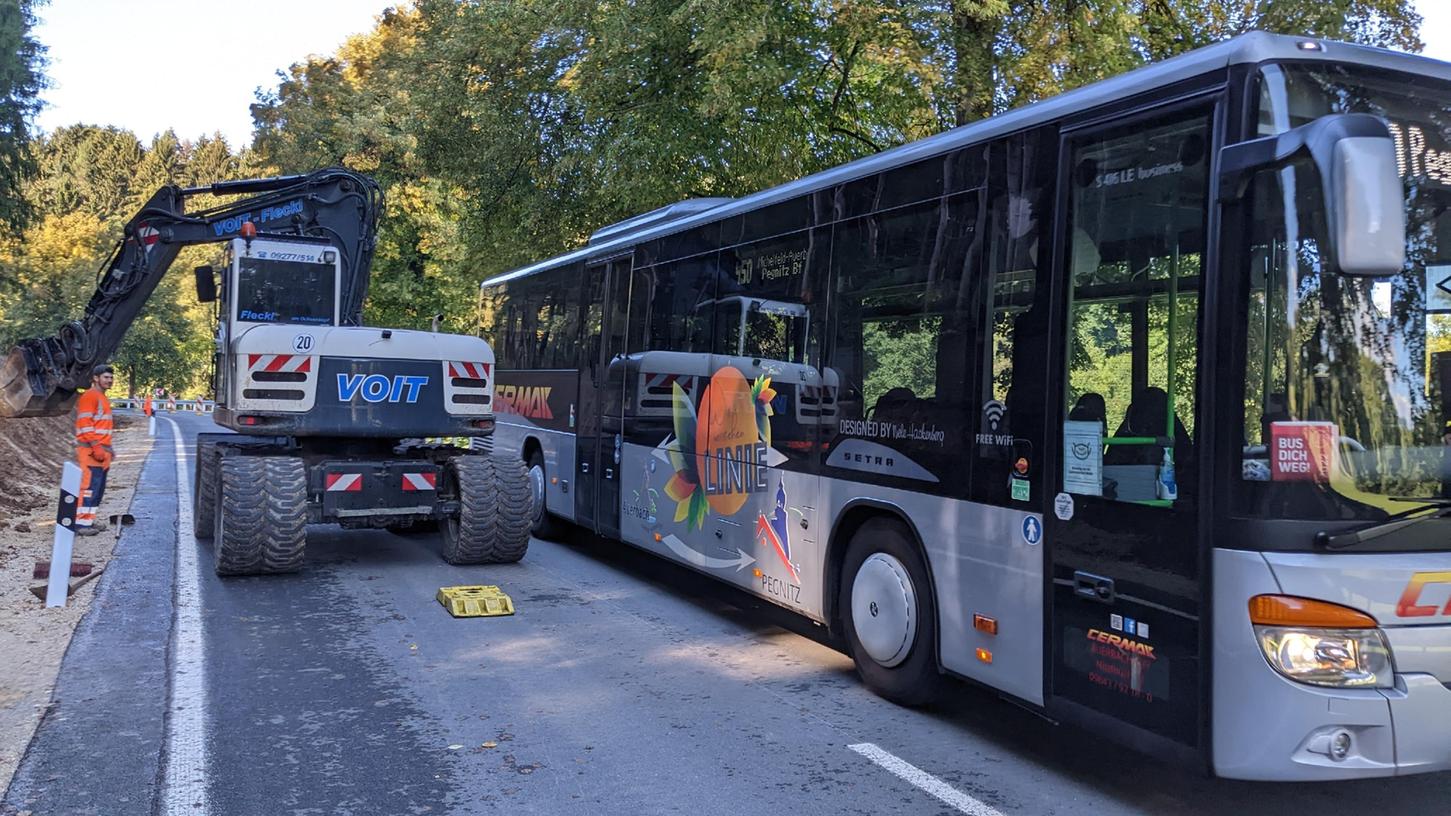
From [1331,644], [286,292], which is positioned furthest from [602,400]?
[1331,644]

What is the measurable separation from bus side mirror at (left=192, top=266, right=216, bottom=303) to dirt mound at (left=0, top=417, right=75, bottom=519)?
3.77m

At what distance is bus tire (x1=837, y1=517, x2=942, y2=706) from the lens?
6.06 metres

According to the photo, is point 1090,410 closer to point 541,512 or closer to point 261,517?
point 261,517

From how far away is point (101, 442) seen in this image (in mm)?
12773

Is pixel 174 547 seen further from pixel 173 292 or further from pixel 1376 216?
pixel 173 292

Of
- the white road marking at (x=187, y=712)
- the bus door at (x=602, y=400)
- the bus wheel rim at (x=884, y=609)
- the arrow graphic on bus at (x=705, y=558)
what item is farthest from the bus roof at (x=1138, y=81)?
the white road marking at (x=187, y=712)

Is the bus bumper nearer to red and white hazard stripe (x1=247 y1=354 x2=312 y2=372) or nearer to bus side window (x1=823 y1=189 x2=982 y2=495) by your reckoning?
bus side window (x1=823 y1=189 x2=982 y2=495)

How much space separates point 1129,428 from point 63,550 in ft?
25.7

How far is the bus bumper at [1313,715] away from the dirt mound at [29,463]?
13.0 m

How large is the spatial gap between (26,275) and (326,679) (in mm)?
39338

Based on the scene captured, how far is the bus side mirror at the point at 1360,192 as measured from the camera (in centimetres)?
364

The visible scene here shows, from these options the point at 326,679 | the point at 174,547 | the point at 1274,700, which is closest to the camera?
the point at 1274,700

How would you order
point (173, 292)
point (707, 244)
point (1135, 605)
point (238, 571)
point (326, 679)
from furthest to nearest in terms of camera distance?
point (173, 292) → point (238, 571) → point (707, 244) → point (326, 679) → point (1135, 605)

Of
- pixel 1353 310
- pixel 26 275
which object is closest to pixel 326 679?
pixel 1353 310
